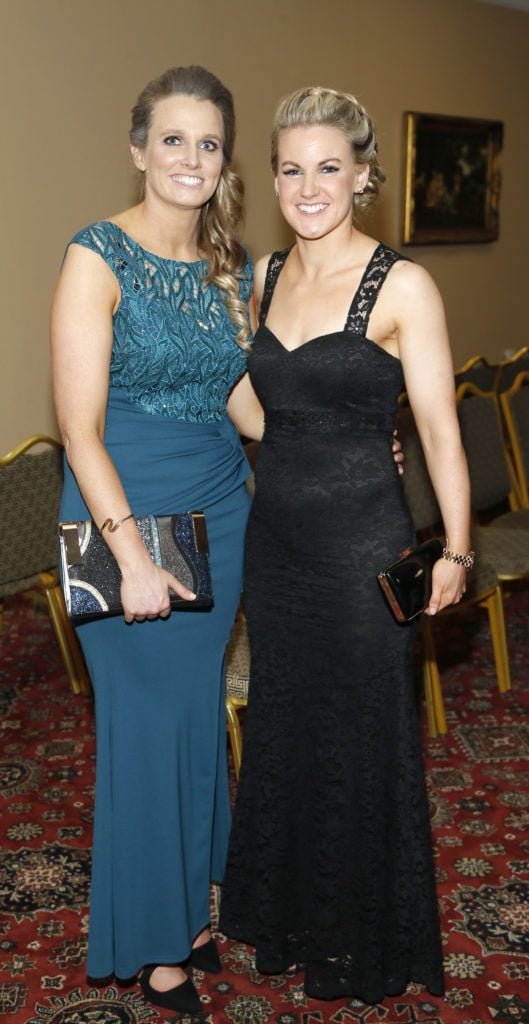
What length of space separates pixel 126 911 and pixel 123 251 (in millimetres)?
1405

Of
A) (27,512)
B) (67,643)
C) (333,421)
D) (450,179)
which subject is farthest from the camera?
(450,179)

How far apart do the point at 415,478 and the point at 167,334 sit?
1.96m

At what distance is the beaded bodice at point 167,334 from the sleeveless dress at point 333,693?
0.10 meters

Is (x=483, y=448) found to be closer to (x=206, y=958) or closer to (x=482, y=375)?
(x=482, y=375)

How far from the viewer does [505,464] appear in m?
4.57

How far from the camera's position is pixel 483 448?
14.7ft

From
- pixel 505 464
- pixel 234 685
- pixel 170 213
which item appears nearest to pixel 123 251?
pixel 170 213

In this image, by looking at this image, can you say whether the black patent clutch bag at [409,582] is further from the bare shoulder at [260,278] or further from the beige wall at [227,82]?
the beige wall at [227,82]

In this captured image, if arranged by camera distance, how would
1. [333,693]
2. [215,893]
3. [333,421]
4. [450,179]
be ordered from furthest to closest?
[450,179] < [215,893] < [333,693] < [333,421]

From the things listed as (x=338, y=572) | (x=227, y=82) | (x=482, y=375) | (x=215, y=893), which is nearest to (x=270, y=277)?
(x=338, y=572)

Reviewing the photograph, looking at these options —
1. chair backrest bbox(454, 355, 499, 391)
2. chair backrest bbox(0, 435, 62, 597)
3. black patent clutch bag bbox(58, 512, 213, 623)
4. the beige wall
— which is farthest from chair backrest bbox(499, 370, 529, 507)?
black patent clutch bag bbox(58, 512, 213, 623)

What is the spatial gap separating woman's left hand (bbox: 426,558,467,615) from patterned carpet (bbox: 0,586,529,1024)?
941 millimetres

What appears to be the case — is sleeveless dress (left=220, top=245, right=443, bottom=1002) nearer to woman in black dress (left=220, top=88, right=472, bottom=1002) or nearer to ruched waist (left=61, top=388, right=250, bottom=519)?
woman in black dress (left=220, top=88, right=472, bottom=1002)

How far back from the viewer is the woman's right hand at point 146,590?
2156 millimetres
